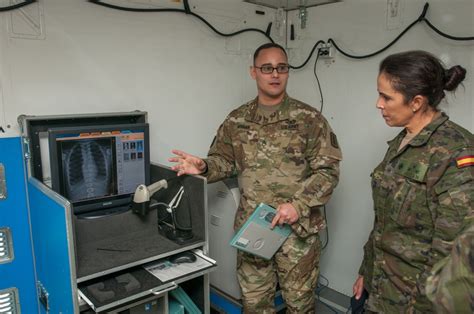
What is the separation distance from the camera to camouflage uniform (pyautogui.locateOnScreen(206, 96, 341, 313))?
1.81 m

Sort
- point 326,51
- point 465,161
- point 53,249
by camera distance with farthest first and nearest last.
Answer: point 326,51 < point 53,249 < point 465,161

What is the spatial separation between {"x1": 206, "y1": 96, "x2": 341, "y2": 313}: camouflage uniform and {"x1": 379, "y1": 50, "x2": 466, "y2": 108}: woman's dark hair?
0.58 m

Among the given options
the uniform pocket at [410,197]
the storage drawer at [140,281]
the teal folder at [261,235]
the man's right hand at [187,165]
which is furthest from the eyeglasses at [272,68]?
the storage drawer at [140,281]

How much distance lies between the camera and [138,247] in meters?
1.62

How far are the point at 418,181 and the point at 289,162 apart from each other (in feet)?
2.26

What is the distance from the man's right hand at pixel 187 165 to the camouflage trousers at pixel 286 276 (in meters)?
0.50

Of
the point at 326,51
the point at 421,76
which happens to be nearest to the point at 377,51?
the point at 326,51

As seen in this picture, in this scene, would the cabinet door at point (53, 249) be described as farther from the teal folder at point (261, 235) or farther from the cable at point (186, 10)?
the cable at point (186, 10)

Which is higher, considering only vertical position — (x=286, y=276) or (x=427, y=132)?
(x=427, y=132)

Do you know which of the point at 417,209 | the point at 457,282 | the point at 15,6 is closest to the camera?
the point at 457,282

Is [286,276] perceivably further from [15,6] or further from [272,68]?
[15,6]

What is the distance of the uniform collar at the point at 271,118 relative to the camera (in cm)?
188

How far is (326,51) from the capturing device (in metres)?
2.51

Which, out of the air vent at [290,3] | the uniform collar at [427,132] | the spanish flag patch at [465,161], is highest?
the air vent at [290,3]
